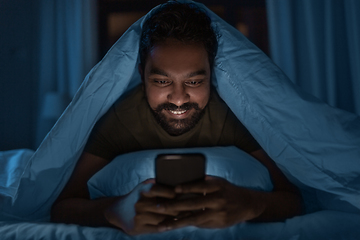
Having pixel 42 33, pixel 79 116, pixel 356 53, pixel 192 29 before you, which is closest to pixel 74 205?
pixel 79 116

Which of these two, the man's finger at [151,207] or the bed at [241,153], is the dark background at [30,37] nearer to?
the bed at [241,153]

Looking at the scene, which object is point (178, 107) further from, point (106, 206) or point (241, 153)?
point (106, 206)

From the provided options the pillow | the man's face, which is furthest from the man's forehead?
the pillow

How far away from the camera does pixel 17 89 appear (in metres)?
1.77

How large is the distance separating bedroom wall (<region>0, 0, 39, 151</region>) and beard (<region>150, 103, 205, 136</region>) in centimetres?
109

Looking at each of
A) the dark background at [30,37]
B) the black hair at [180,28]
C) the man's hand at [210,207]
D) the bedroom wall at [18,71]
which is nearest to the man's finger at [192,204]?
the man's hand at [210,207]

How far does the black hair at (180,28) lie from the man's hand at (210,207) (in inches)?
20.6

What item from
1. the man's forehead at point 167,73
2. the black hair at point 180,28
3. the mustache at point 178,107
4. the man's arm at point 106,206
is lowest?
the man's arm at point 106,206

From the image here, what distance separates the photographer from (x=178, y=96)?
3.22ft

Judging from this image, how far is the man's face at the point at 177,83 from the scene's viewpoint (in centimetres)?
97

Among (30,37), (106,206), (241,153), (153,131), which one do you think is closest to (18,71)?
(30,37)

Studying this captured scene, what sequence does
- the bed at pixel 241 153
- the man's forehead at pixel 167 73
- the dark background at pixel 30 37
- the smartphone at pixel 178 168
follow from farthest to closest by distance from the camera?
the dark background at pixel 30 37, the man's forehead at pixel 167 73, the bed at pixel 241 153, the smartphone at pixel 178 168

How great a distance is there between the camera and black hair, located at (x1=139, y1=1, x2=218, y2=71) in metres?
1.00

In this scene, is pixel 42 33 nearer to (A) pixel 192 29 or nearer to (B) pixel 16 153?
(B) pixel 16 153
